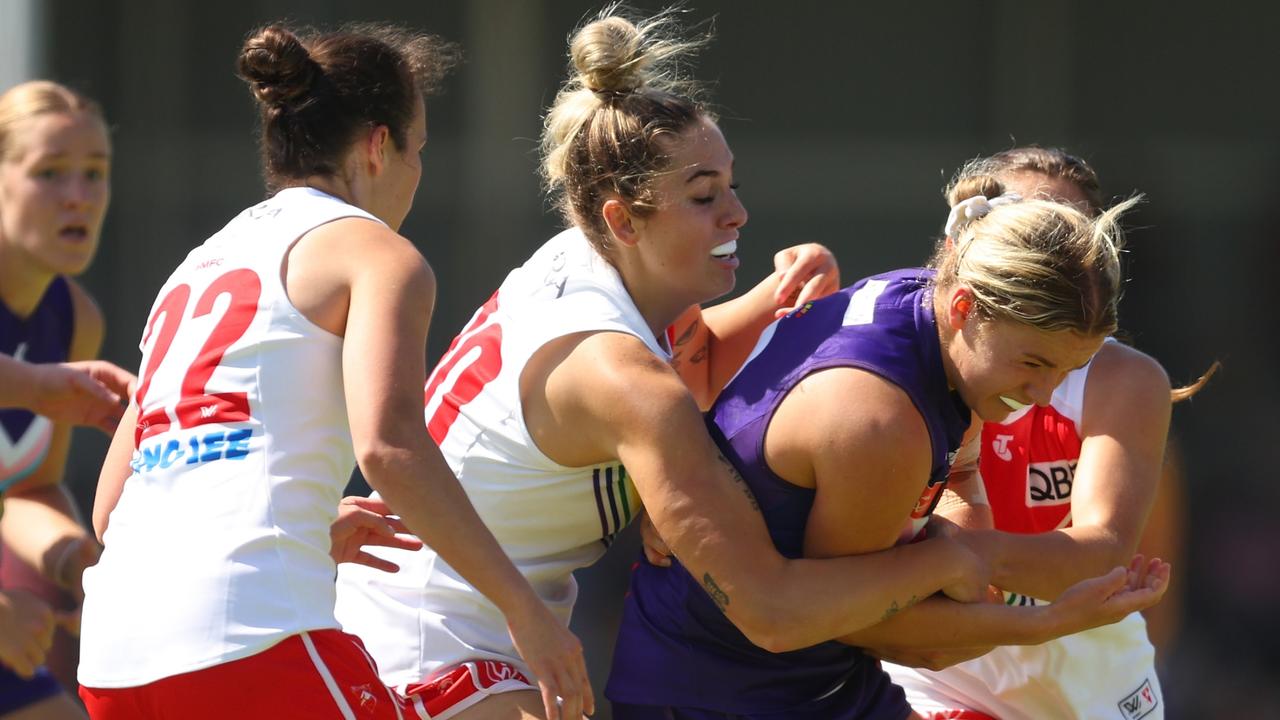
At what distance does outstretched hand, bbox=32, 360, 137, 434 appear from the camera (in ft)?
10.7

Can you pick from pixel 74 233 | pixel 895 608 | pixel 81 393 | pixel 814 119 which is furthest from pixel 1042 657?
pixel 814 119

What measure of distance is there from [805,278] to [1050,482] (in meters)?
0.67

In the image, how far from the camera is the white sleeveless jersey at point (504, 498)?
9.07 feet

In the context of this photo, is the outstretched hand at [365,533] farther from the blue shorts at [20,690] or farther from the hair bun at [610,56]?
the blue shorts at [20,690]

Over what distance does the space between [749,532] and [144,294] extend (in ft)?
24.1

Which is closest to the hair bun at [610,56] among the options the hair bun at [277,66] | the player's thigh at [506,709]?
the hair bun at [277,66]

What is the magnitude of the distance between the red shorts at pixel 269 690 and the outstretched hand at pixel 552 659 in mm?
285

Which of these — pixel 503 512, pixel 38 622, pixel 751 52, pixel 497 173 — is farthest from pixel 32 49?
pixel 503 512

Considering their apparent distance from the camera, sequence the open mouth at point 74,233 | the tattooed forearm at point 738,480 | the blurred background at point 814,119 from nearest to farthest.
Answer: the tattooed forearm at point 738,480
the open mouth at point 74,233
the blurred background at point 814,119

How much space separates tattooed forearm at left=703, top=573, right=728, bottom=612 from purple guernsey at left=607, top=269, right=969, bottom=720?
3 centimetres

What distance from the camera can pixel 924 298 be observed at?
2730mm

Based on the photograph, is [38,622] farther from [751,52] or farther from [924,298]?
[751,52]

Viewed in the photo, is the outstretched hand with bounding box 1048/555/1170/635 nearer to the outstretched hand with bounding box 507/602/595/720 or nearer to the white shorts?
the white shorts

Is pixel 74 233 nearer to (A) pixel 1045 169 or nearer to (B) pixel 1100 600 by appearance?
(A) pixel 1045 169
